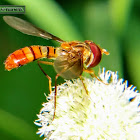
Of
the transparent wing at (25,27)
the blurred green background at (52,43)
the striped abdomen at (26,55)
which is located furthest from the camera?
the blurred green background at (52,43)

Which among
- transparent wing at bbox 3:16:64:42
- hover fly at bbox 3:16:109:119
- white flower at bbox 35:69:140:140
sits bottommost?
white flower at bbox 35:69:140:140

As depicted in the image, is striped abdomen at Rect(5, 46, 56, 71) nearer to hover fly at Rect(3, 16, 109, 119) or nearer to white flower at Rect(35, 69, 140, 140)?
hover fly at Rect(3, 16, 109, 119)

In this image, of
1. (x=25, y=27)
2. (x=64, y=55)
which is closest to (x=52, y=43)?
(x=25, y=27)

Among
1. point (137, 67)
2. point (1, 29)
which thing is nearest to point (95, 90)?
point (137, 67)

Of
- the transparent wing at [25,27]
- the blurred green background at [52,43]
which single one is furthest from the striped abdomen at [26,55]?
the blurred green background at [52,43]

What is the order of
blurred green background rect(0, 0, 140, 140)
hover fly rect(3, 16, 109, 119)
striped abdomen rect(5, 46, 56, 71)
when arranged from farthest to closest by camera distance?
blurred green background rect(0, 0, 140, 140) < striped abdomen rect(5, 46, 56, 71) < hover fly rect(3, 16, 109, 119)

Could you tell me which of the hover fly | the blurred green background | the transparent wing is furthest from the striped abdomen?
the blurred green background

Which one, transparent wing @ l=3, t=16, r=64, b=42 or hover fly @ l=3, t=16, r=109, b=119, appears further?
transparent wing @ l=3, t=16, r=64, b=42

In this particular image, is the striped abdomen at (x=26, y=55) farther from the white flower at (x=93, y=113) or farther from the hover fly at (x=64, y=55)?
the white flower at (x=93, y=113)

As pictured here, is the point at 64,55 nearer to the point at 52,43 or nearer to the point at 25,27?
the point at 25,27
